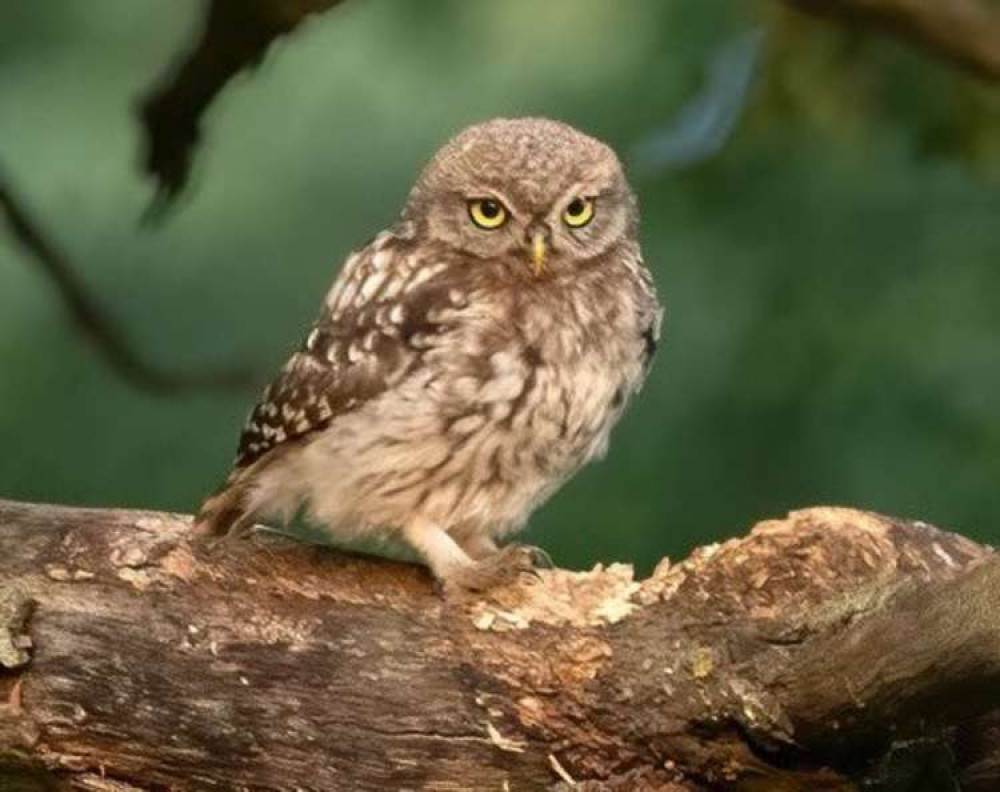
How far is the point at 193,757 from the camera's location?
232cm

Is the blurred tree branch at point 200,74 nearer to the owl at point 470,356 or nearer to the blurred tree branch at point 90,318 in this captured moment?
the blurred tree branch at point 90,318

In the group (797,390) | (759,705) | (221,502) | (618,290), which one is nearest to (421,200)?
(618,290)

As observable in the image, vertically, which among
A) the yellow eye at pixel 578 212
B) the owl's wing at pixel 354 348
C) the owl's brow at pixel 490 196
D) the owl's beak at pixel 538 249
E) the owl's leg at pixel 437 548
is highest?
the yellow eye at pixel 578 212

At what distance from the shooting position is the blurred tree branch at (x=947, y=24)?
3.26 m

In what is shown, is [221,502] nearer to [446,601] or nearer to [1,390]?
[446,601]

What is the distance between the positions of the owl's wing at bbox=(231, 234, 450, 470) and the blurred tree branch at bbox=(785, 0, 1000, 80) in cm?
105

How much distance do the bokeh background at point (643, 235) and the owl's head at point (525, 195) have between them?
0.72 m

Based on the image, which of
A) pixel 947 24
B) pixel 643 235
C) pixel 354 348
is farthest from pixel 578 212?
pixel 947 24

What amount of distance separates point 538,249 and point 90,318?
1.11 m

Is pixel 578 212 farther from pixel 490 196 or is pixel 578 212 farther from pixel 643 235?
pixel 643 235

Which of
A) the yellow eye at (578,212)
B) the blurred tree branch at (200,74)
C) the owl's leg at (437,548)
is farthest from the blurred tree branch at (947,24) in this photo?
the owl's leg at (437,548)

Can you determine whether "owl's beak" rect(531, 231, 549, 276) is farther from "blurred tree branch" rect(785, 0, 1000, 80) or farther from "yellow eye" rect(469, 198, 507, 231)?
"blurred tree branch" rect(785, 0, 1000, 80)

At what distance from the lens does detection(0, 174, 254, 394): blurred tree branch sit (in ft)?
10.9

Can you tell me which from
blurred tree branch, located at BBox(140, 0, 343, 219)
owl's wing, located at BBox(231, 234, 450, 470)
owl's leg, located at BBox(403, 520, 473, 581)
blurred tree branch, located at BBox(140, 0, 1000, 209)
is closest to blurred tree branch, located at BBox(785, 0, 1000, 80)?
blurred tree branch, located at BBox(140, 0, 1000, 209)
